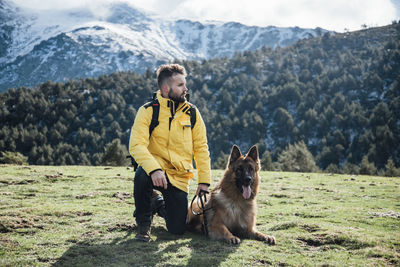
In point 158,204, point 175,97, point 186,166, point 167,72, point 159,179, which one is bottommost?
point 158,204

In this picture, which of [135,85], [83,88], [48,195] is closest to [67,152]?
[83,88]

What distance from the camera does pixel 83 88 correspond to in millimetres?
139875

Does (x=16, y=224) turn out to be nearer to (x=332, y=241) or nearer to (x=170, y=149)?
(x=170, y=149)

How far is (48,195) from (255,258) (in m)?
8.40

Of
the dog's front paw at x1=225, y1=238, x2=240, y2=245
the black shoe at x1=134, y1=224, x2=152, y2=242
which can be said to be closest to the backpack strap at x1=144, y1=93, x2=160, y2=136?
the black shoe at x1=134, y1=224, x2=152, y2=242

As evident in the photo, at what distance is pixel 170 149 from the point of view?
6145mm

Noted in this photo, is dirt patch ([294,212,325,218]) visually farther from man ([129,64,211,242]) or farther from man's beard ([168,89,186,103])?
man's beard ([168,89,186,103])

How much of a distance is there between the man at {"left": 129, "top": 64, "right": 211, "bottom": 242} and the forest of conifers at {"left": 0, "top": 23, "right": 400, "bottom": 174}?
86821 mm

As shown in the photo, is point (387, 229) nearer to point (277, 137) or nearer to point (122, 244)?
point (122, 244)

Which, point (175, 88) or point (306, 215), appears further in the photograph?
point (306, 215)

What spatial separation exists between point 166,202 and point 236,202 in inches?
57.5

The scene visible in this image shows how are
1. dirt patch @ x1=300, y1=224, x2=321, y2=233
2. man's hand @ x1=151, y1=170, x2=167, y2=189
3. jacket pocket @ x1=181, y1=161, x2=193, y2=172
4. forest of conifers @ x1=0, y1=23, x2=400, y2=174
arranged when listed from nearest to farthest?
1. man's hand @ x1=151, y1=170, x2=167, y2=189
2. jacket pocket @ x1=181, y1=161, x2=193, y2=172
3. dirt patch @ x1=300, y1=224, x2=321, y2=233
4. forest of conifers @ x1=0, y1=23, x2=400, y2=174

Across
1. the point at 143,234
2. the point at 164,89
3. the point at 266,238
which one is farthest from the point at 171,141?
the point at 266,238

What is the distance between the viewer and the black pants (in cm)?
589
